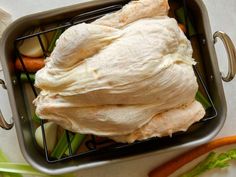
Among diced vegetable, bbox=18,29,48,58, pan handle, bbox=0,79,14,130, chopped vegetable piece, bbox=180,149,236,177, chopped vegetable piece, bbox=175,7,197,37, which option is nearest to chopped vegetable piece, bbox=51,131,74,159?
pan handle, bbox=0,79,14,130

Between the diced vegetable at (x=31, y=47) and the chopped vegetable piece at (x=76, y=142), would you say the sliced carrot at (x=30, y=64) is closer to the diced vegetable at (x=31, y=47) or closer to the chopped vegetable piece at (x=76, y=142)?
the diced vegetable at (x=31, y=47)

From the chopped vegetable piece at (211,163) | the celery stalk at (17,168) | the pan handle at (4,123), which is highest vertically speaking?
the pan handle at (4,123)

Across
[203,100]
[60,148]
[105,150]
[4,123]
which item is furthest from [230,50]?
[4,123]

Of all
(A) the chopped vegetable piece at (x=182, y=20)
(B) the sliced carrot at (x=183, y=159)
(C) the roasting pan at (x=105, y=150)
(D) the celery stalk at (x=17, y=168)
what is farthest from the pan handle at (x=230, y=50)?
(D) the celery stalk at (x=17, y=168)

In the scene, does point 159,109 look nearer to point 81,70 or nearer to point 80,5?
point 81,70

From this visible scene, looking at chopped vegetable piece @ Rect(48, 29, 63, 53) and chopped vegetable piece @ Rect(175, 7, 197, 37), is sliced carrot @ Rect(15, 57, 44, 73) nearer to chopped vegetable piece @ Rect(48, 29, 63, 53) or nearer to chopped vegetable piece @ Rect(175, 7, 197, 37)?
chopped vegetable piece @ Rect(48, 29, 63, 53)

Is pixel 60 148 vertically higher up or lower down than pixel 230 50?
lower down

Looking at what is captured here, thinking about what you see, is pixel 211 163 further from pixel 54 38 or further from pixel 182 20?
pixel 54 38
